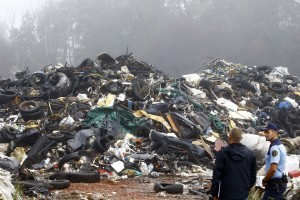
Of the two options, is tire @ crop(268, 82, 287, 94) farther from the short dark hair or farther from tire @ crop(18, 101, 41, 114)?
the short dark hair

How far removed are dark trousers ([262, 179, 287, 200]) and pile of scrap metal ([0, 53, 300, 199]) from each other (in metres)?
3.00

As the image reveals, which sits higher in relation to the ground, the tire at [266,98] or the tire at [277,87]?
the tire at [277,87]

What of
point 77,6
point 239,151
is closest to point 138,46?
point 77,6

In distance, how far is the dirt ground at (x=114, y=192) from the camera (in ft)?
21.8

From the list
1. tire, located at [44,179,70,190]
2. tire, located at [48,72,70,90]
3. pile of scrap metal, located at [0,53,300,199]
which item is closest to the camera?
tire, located at [44,179,70,190]

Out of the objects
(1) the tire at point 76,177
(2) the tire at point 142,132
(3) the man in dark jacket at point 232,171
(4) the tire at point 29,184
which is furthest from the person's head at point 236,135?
(2) the tire at point 142,132

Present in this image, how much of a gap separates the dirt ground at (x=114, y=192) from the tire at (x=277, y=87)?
12.0m

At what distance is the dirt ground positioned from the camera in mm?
6633

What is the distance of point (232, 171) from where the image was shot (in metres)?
3.96

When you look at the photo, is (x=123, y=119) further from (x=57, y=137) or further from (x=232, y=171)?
(x=232, y=171)

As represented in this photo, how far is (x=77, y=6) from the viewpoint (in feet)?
168

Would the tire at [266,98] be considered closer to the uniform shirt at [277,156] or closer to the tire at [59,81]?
the tire at [59,81]

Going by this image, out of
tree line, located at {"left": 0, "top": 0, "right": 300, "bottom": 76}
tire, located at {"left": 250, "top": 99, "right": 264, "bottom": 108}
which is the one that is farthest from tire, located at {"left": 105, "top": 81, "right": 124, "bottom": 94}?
tree line, located at {"left": 0, "top": 0, "right": 300, "bottom": 76}

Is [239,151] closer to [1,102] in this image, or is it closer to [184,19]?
[1,102]
